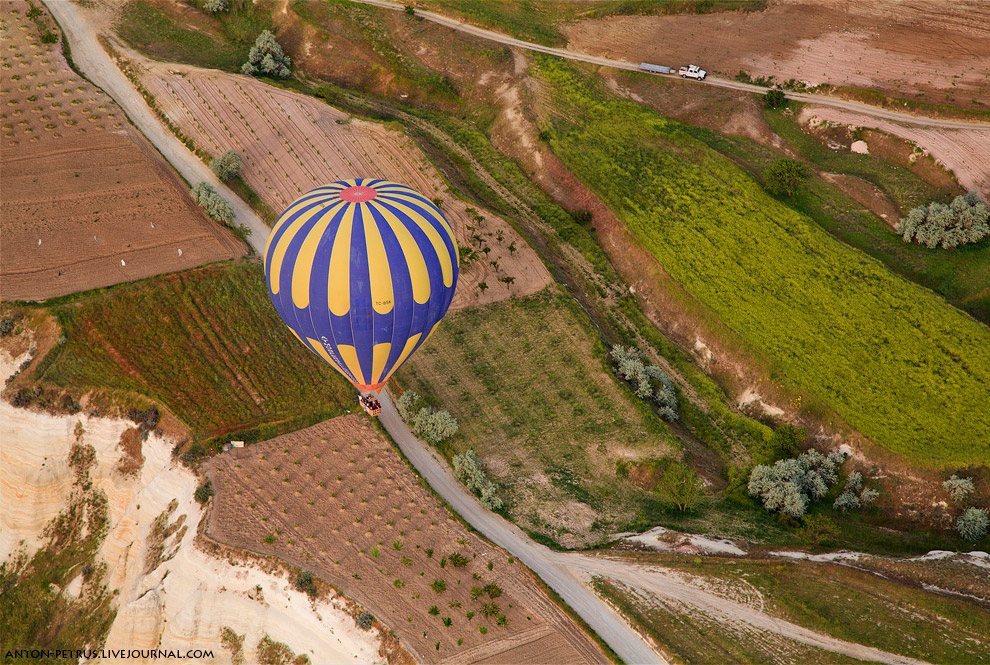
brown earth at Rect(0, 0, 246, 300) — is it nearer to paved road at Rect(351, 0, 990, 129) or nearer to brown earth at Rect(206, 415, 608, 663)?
brown earth at Rect(206, 415, 608, 663)

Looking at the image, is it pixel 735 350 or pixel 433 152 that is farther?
pixel 433 152

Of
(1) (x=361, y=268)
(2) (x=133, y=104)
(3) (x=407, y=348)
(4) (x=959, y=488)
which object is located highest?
(1) (x=361, y=268)

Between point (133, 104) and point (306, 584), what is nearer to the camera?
point (306, 584)

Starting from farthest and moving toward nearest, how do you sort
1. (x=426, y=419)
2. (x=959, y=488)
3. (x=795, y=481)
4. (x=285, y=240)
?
(x=426, y=419)
(x=795, y=481)
(x=959, y=488)
(x=285, y=240)

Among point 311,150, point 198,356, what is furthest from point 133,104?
point 198,356

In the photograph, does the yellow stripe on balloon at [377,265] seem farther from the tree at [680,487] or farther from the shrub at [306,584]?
the tree at [680,487]

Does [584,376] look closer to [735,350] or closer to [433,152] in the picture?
[735,350]

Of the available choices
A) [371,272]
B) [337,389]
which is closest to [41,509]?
[337,389]

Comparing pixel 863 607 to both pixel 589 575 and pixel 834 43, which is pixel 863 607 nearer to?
pixel 589 575
